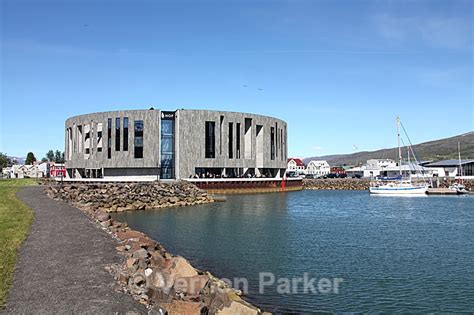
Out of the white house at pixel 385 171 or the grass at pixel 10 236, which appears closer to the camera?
the grass at pixel 10 236

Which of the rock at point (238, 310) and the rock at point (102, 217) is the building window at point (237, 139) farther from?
the rock at point (238, 310)

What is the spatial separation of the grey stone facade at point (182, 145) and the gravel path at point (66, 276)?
6242 cm

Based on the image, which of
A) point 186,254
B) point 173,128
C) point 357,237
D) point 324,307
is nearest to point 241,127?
point 173,128

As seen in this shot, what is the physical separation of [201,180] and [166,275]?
64.6 metres

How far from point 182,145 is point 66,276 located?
70.9 meters

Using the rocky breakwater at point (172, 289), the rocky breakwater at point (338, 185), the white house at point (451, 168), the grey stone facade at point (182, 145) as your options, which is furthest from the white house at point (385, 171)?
the rocky breakwater at point (172, 289)

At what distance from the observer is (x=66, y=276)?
13367mm

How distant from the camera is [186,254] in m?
24.3

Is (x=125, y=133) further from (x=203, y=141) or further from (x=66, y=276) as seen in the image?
(x=66, y=276)

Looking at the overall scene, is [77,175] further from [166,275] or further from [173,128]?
[166,275]

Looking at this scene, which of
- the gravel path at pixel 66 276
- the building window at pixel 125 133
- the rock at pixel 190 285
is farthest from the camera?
the building window at pixel 125 133

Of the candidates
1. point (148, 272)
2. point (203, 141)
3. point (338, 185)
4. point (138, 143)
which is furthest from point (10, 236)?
point (338, 185)

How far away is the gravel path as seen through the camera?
1081 cm

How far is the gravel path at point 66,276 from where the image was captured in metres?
10.8
